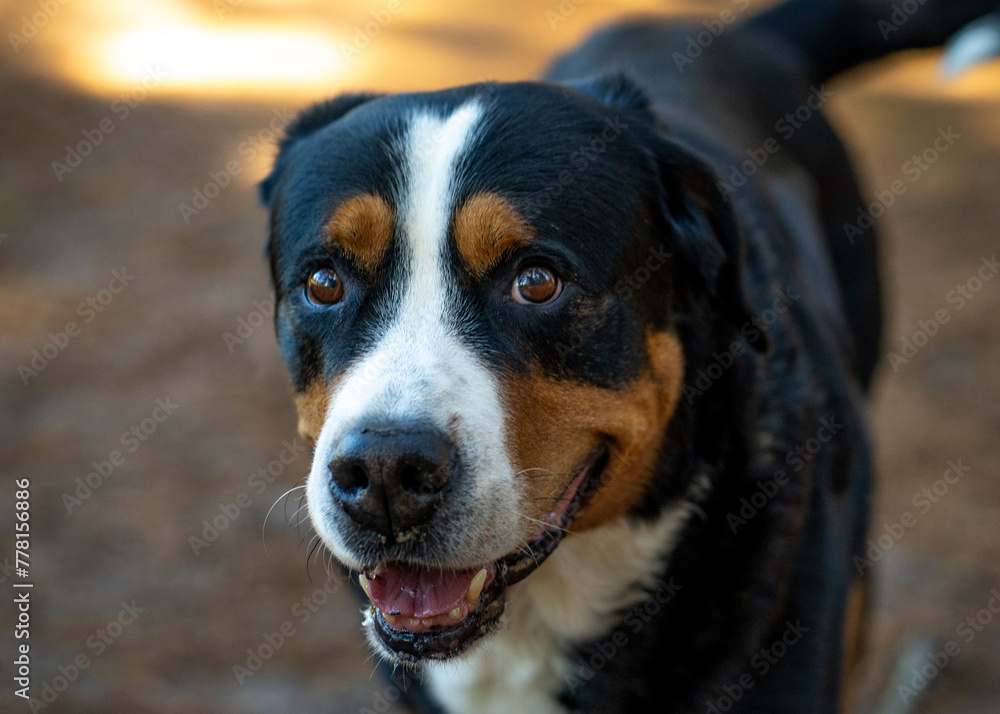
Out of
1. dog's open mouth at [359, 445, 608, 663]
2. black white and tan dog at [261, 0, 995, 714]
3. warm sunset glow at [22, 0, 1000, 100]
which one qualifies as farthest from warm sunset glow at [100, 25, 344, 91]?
dog's open mouth at [359, 445, 608, 663]

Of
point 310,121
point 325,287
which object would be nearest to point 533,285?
point 325,287

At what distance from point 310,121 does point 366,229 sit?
27.6 inches

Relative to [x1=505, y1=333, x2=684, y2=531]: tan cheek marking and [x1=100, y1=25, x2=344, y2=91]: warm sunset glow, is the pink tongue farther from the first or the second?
[x1=100, y1=25, x2=344, y2=91]: warm sunset glow

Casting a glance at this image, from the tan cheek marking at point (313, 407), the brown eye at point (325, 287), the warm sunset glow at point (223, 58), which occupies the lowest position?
the warm sunset glow at point (223, 58)

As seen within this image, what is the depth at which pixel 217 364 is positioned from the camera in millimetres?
5000

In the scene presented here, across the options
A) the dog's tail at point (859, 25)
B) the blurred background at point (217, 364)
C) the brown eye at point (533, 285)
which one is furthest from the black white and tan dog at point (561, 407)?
the dog's tail at point (859, 25)

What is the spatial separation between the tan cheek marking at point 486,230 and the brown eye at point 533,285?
66 mm

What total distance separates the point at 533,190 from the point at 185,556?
103 inches

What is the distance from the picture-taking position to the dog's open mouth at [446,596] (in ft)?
6.62

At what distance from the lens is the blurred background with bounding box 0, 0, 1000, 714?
11.9 ft

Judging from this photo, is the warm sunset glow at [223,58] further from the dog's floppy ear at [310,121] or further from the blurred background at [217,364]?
the dog's floppy ear at [310,121]

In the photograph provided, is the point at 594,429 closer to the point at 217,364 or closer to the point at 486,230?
the point at 486,230

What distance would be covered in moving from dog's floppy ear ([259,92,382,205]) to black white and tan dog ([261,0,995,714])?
0.03 feet

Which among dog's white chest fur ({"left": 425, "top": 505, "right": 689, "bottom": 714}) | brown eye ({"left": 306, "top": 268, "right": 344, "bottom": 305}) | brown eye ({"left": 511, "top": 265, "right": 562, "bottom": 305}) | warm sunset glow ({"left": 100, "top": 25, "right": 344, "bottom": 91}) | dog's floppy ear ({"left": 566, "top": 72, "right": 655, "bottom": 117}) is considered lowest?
warm sunset glow ({"left": 100, "top": 25, "right": 344, "bottom": 91})
